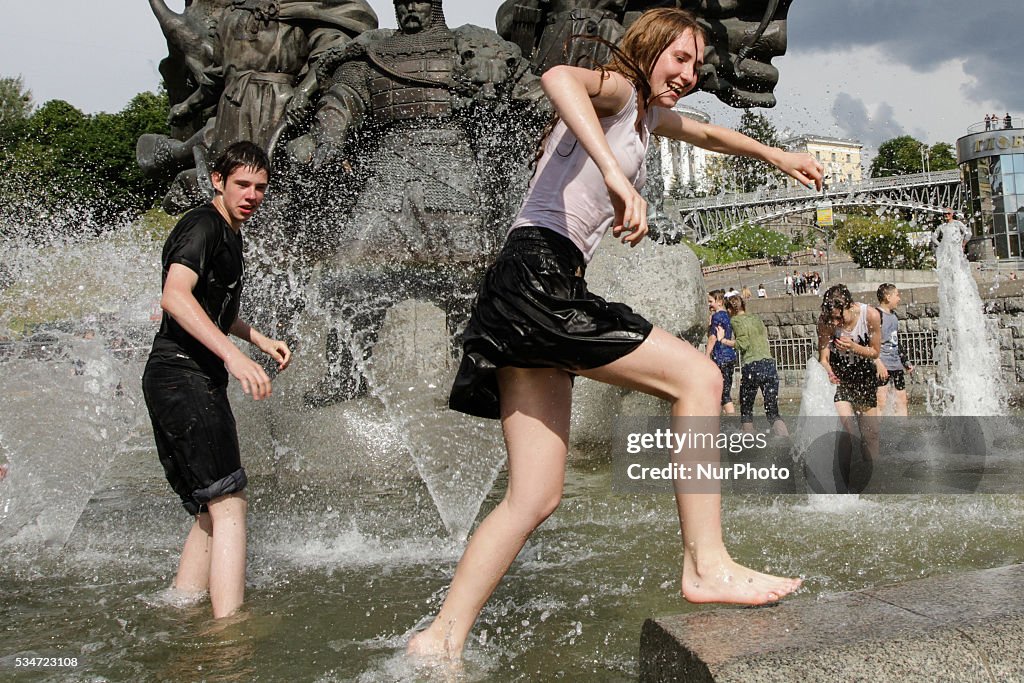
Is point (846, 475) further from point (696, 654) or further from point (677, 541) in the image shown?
point (696, 654)

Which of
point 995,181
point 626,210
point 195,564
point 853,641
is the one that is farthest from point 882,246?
point 853,641

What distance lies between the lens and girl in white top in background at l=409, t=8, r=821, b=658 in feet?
8.39

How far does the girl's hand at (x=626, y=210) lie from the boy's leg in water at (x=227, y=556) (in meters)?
1.76

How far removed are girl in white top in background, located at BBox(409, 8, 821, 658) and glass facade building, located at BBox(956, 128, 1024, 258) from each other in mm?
74341

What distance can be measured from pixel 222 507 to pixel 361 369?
12.8ft

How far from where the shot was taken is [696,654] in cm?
203

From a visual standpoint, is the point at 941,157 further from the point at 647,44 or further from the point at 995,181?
the point at 647,44

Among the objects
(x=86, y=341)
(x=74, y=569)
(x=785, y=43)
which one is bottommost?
(x=74, y=569)

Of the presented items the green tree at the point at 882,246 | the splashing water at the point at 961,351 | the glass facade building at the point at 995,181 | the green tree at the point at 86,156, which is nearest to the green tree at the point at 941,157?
the glass facade building at the point at 995,181

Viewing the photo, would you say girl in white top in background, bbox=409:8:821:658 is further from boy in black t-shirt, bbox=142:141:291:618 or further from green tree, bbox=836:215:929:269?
green tree, bbox=836:215:929:269

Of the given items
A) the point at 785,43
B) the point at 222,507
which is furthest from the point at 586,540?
the point at 785,43

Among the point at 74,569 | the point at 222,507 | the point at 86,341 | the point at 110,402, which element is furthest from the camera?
the point at 86,341

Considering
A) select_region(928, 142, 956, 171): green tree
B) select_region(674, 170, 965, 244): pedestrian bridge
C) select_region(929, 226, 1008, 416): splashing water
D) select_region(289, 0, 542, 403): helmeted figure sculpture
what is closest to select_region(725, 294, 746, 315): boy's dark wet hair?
select_region(929, 226, 1008, 416): splashing water

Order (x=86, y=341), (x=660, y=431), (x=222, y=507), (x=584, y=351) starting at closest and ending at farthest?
(x=584, y=351) < (x=222, y=507) < (x=86, y=341) < (x=660, y=431)
